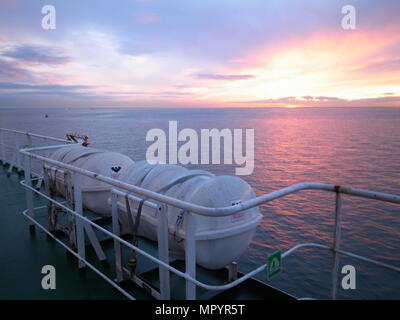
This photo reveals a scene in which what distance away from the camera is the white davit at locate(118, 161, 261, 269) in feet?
10.9

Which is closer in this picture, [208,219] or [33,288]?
[208,219]

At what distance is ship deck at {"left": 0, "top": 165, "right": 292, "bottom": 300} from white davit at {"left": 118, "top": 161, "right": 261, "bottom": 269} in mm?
426

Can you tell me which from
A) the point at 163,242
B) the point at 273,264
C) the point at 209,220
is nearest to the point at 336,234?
the point at 273,264

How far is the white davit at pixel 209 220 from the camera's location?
3.31 metres

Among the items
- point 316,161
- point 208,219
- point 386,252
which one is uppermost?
point 208,219

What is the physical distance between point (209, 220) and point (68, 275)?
203 cm

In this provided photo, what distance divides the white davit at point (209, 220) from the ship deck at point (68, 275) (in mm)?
426

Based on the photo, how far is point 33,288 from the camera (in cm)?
374

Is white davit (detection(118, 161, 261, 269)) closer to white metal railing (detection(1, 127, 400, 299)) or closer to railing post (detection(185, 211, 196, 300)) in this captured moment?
white metal railing (detection(1, 127, 400, 299))

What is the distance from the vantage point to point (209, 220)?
3.30 m

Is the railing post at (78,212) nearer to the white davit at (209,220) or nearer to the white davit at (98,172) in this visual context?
the white davit at (209,220)
